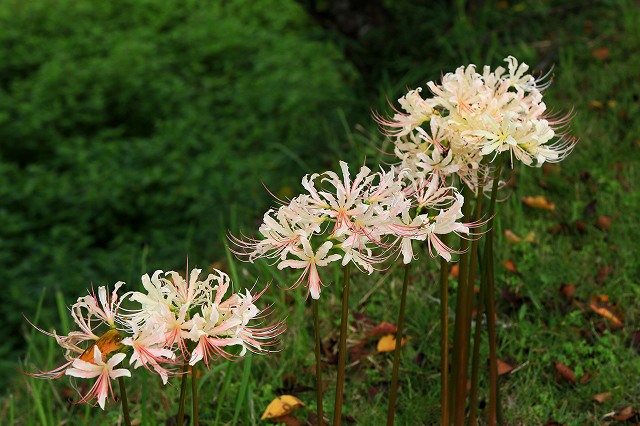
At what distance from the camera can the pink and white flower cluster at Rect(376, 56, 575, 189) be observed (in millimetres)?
1810

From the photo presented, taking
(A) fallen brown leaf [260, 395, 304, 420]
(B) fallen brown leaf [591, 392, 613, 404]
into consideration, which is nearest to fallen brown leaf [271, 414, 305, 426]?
(A) fallen brown leaf [260, 395, 304, 420]

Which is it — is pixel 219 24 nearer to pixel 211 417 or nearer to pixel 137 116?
pixel 137 116

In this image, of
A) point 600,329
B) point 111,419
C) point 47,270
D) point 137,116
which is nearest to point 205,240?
point 47,270

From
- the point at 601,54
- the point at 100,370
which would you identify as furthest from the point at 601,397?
the point at 601,54

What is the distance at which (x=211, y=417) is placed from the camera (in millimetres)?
2709

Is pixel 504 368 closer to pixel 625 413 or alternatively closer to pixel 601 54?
pixel 625 413

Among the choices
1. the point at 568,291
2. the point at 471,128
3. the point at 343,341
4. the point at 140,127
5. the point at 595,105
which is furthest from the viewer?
the point at 140,127

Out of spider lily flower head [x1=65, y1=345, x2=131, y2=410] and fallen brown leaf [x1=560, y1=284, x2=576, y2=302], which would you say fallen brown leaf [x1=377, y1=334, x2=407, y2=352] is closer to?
fallen brown leaf [x1=560, y1=284, x2=576, y2=302]

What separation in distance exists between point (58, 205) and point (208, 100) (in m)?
1.72

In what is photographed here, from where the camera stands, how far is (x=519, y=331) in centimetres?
292

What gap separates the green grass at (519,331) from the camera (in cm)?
260

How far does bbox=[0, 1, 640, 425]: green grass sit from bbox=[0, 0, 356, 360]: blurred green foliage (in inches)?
55.0

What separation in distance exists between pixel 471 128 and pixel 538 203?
1.83 m

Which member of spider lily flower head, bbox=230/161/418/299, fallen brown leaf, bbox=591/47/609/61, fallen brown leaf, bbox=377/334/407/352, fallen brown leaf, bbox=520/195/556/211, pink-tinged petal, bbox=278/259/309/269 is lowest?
fallen brown leaf, bbox=377/334/407/352
